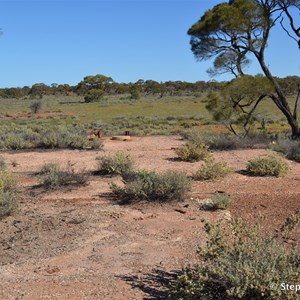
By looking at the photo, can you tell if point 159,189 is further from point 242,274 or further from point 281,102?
point 281,102

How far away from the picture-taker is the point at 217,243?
4.43 m

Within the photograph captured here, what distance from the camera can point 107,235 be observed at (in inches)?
244

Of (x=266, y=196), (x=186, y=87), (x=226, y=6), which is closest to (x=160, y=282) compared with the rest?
(x=266, y=196)

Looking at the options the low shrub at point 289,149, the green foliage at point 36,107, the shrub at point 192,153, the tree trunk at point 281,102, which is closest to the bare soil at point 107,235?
the shrub at point 192,153

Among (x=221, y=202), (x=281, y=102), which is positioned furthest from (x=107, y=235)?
(x=281, y=102)

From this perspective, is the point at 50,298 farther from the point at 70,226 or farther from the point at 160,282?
the point at 70,226

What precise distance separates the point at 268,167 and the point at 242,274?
7002 millimetres

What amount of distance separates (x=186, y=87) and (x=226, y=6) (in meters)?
68.1

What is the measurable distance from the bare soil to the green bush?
1.89 ft

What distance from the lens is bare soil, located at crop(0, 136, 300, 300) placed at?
4.62 m

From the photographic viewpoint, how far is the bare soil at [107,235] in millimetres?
4617

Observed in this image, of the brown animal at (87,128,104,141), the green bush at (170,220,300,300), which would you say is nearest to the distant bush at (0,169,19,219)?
the green bush at (170,220,300,300)

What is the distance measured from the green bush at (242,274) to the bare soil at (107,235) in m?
0.58

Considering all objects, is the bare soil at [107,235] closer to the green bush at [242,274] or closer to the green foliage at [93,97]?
the green bush at [242,274]
